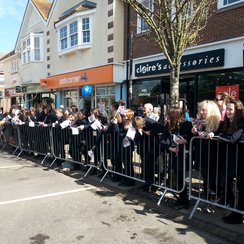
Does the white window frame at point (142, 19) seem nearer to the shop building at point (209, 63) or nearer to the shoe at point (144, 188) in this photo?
the shop building at point (209, 63)

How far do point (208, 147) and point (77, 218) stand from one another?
2.32 m

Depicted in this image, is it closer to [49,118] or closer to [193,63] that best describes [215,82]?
[193,63]

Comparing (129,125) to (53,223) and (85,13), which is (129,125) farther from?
(85,13)

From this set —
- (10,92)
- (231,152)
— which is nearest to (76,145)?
(231,152)

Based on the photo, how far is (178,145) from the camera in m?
5.23

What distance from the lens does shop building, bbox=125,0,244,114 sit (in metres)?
10.2

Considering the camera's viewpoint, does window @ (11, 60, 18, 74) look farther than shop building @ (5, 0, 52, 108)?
Yes

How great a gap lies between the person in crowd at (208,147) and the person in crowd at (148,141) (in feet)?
3.06

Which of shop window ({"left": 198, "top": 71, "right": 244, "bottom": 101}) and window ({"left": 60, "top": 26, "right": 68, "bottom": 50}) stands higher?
window ({"left": 60, "top": 26, "right": 68, "bottom": 50})

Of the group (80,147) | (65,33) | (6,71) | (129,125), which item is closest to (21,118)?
(80,147)

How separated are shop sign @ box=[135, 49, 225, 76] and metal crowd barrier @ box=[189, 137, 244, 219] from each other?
21.2 feet

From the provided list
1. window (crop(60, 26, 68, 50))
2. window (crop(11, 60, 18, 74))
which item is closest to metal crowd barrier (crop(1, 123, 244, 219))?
window (crop(60, 26, 68, 50))

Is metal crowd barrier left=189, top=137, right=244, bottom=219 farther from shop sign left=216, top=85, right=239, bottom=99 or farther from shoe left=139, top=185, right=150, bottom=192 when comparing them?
shop sign left=216, top=85, right=239, bottom=99

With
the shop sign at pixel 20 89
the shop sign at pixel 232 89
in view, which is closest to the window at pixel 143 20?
the shop sign at pixel 232 89
